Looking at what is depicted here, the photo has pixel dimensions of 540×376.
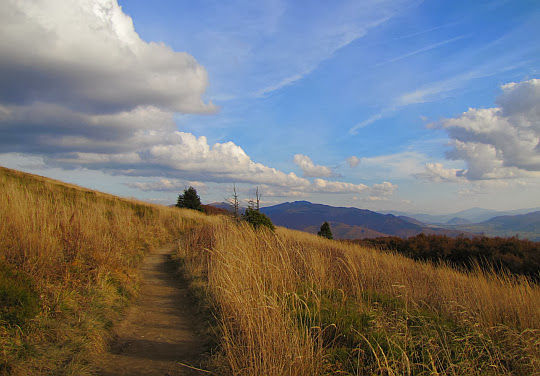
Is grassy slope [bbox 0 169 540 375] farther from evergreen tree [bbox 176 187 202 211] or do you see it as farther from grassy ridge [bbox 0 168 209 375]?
evergreen tree [bbox 176 187 202 211]

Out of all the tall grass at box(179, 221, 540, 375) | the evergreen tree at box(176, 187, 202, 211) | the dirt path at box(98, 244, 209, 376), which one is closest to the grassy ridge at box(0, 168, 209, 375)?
the dirt path at box(98, 244, 209, 376)

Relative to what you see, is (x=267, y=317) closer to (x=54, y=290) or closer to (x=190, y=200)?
(x=54, y=290)

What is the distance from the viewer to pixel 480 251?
1359cm

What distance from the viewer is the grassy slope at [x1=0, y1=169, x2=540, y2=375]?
3.25 meters

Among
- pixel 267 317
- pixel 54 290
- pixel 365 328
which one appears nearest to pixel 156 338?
pixel 54 290

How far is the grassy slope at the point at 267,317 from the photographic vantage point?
10.7 feet

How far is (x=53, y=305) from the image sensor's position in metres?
4.28

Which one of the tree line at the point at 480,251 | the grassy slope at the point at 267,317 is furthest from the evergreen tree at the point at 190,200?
the grassy slope at the point at 267,317

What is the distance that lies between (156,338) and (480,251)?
14545 millimetres

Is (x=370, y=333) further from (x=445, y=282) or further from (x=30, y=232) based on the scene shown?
(x=30, y=232)

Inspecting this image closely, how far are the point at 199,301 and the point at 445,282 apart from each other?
580cm

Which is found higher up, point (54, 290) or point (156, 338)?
point (54, 290)

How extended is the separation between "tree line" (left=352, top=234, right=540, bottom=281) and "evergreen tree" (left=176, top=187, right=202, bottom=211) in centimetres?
2373

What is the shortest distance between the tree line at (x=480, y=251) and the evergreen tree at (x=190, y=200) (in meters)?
23.7
